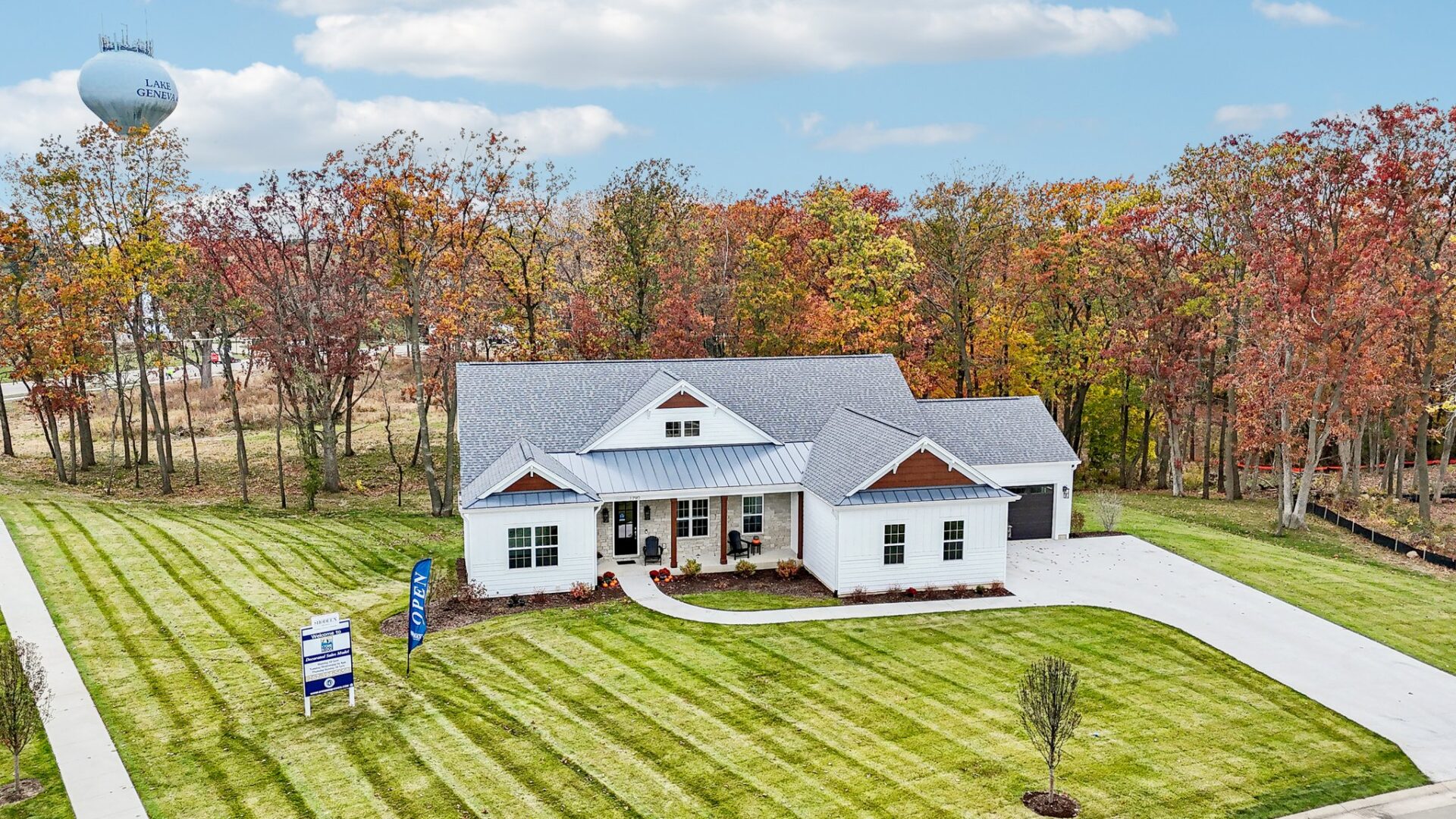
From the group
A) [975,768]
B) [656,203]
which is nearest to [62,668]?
[975,768]

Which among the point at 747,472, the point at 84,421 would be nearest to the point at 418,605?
the point at 747,472

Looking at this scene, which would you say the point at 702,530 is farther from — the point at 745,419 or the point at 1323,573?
the point at 1323,573

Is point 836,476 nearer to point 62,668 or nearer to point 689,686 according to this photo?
point 689,686

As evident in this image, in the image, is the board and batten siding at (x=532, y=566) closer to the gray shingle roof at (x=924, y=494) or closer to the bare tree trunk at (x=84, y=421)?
the gray shingle roof at (x=924, y=494)

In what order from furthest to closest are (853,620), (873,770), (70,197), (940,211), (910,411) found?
1. (940,211)
2. (70,197)
3. (910,411)
4. (853,620)
5. (873,770)

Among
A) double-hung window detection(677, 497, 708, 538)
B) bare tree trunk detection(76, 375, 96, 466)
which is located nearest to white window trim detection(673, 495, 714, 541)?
double-hung window detection(677, 497, 708, 538)

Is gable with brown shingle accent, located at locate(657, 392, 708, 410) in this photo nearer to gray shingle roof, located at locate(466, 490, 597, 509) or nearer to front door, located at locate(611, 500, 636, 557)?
front door, located at locate(611, 500, 636, 557)
